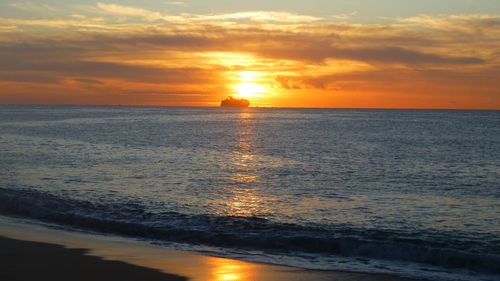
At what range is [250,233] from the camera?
19.0m

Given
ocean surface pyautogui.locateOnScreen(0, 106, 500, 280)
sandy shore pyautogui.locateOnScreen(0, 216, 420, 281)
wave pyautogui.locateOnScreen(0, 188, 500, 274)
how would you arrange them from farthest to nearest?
ocean surface pyautogui.locateOnScreen(0, 106, 500, 280), wave pyautogui.locateOnScreen(0, 188, 500, 274), sandy shore pyautogui.locateOnScreen(0, 216, 420, 281)

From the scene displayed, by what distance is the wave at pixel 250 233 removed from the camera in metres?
16.1

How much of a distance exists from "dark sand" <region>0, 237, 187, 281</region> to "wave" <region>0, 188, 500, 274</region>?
4.51m

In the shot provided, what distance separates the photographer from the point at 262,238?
18.3m

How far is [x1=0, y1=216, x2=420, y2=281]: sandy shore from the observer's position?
1265cm

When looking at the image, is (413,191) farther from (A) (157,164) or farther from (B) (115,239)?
(A) (157,164)

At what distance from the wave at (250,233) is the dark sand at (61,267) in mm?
4513

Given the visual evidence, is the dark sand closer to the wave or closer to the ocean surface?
the ocean surface

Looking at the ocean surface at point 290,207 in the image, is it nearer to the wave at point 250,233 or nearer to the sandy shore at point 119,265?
the wave at point 250,233

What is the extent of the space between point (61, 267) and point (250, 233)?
7.18 m

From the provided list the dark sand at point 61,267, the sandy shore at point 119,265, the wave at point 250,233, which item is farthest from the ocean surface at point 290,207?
the dark sand at point 61,267

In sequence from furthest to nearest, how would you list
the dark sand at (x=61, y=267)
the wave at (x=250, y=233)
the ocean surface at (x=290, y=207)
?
the ocean surface at (x=290, y=207) → the wave at (x=250, y=233) → the dark sand at (x=61, y=267)

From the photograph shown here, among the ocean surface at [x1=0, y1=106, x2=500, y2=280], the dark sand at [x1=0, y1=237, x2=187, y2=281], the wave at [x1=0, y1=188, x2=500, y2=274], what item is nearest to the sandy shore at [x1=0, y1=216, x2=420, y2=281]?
the dark sand at [x1=0, y1=237, x2=187, y2=281]

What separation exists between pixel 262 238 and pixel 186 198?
7.77 meters
